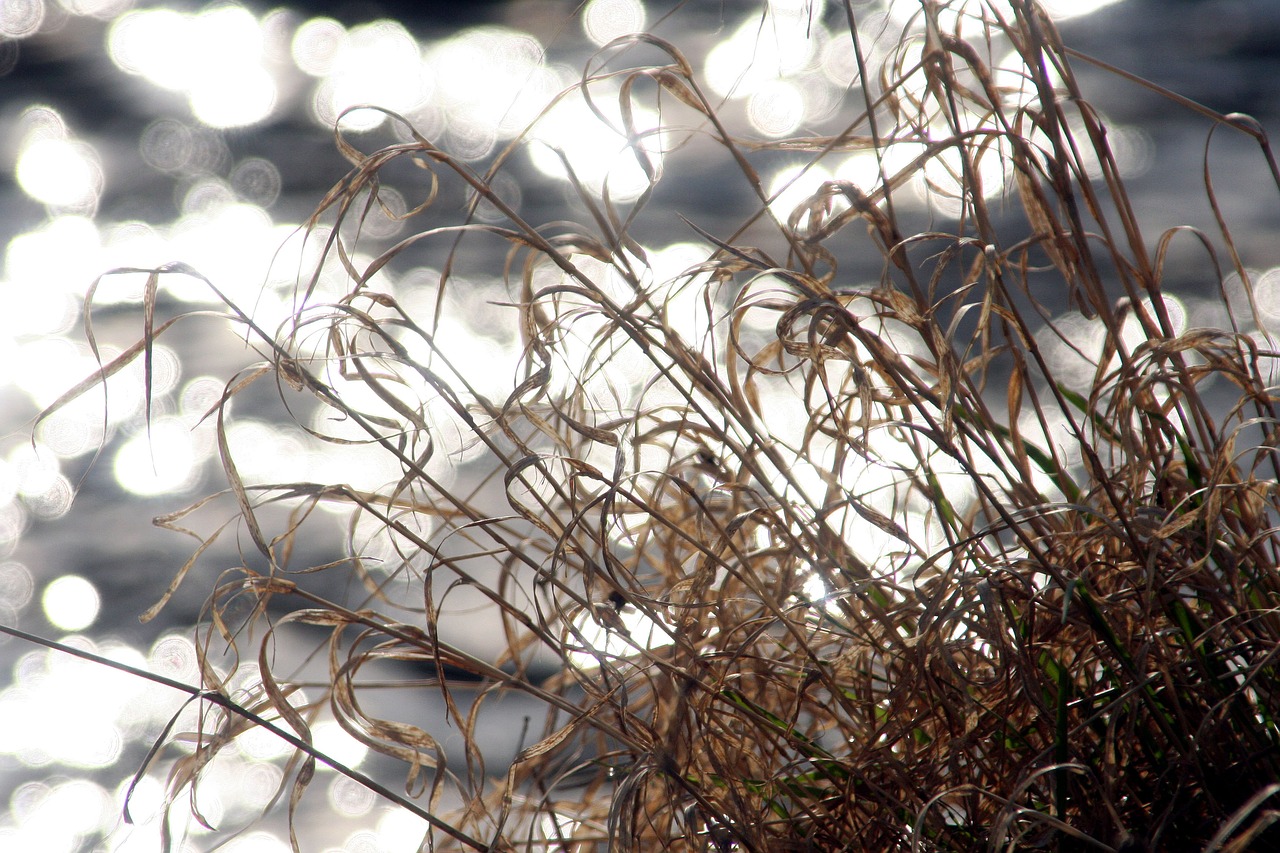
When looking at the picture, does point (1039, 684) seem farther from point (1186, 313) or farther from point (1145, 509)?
point (1186, 313)

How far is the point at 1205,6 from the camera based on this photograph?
8.87 ft

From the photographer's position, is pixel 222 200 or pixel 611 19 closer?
pixel 222 200

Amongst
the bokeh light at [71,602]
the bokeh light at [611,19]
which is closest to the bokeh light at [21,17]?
the bokeh light at [611,19]

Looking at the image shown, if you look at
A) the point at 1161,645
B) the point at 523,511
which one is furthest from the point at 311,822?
the point at 1161,645

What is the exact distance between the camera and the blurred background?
1.43 m

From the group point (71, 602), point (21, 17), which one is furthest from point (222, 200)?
point (21, 17)

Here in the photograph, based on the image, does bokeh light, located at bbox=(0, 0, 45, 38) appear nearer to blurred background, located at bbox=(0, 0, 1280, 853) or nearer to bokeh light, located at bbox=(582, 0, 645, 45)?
blurred background, located at bbox=(0, 0, 1280, 853)

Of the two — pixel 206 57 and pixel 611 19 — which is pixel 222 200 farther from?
pixel 611 19

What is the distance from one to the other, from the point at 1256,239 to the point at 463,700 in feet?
4.88

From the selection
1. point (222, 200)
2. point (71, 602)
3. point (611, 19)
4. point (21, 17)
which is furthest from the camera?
point (21, 17)

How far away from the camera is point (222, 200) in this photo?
255cm

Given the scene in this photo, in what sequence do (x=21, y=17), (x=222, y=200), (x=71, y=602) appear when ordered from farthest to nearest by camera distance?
(x=21, y=17), (x=222, y=200), (x=71, y=602)

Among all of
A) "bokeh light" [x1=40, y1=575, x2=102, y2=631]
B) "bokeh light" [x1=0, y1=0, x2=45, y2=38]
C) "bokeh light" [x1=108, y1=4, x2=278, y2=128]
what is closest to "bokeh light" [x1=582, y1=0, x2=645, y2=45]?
"bokeh light" [x1=108, y1=4, x2=278, y2=128]

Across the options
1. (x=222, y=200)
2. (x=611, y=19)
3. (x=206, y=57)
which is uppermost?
(x=206, y=57)
